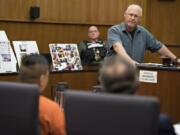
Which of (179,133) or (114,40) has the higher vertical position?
(114,40)

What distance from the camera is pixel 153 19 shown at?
9555 mm

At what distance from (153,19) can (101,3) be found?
1.21 metres

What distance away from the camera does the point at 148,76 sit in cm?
475

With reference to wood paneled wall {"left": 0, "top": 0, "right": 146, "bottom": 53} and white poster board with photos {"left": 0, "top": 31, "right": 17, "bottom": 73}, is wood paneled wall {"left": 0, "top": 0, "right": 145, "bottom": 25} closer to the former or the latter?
wood paneled wall {"left": 0, "top": 0, "right": 146, "bottom": 53}

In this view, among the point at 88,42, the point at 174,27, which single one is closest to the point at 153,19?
the point at 174,27

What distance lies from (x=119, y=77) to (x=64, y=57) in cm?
460

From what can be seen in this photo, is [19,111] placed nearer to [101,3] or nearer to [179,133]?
[179,133]

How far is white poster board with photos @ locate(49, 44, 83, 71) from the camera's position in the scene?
644 centimetres

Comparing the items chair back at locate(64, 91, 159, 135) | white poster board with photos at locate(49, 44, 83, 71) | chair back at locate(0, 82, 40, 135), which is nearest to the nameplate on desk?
white poster board with photos at locate(49, 44, 83, 71)

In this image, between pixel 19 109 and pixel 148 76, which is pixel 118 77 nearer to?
pixel 19 109

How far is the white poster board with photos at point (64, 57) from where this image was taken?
644 centimetres

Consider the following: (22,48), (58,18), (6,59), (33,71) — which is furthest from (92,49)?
(33,71)

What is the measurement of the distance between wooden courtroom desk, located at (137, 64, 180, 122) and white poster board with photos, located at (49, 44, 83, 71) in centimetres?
188

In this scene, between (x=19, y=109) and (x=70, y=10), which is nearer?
(x=19, y=109)
